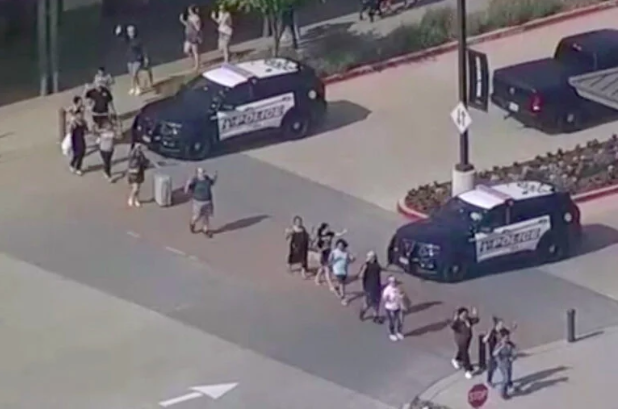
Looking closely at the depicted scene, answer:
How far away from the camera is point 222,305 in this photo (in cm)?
3494

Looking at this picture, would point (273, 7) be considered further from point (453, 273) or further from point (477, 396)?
point (477, 396)

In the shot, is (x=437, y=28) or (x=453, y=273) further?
(x=437, y=28)

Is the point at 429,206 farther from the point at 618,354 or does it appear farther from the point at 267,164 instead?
the point at 618,354

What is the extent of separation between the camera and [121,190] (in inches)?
1563

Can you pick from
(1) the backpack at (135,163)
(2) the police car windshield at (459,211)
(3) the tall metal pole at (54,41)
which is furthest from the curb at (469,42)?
(2) the police car windshield at (459,211)

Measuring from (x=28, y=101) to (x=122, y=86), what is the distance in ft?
6.55

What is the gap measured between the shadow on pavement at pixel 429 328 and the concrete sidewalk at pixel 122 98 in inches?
424

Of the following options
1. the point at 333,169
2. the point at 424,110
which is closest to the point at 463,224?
the point at 333,169

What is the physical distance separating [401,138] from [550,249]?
6939mm

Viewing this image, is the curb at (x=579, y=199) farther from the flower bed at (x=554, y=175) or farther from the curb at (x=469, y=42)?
the curb at (x=469, y=42)

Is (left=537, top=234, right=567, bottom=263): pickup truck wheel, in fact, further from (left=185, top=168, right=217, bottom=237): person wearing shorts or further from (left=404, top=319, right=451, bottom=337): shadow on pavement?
(left=185, top=168, right=217, bottom=237): person wearing shorts

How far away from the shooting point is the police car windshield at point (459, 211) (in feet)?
118

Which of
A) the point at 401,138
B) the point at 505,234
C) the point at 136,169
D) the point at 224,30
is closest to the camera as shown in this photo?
the point at 505,234

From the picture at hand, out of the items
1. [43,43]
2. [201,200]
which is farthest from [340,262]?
[43,43]
